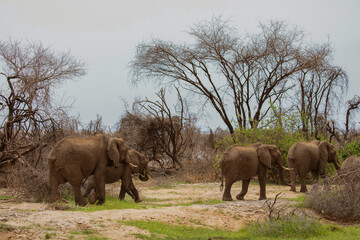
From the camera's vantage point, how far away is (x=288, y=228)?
10.7 meters

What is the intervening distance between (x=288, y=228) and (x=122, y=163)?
591 centimetres

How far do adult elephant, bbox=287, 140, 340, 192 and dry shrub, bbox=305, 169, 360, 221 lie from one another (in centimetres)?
450

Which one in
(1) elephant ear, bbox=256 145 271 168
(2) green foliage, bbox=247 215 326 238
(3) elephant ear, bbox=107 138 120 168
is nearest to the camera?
(2) green foliage, bbox=247 215 326 238

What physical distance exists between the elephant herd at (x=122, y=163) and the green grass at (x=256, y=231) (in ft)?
10.1

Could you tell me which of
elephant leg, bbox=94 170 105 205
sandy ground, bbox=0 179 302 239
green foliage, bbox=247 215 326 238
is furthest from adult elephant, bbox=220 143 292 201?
green foliage, bbox=247 215 326 238

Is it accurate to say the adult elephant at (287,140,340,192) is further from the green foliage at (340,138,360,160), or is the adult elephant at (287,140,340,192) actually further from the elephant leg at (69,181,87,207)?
the elephant leg at (69,181,87,207)

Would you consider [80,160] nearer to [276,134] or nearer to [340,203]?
[340,203]

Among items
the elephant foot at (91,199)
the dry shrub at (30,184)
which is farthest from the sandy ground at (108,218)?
the elephant foot at (91,199)

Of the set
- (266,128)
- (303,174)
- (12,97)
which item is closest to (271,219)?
(303,174)

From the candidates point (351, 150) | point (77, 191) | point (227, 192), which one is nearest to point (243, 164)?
point (227, 192)

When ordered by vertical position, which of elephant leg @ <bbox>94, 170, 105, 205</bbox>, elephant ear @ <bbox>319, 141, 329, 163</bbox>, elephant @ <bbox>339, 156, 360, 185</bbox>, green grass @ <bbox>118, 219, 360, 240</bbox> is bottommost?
green grass @ <bbox>118, 219, 360, 240</bbox>

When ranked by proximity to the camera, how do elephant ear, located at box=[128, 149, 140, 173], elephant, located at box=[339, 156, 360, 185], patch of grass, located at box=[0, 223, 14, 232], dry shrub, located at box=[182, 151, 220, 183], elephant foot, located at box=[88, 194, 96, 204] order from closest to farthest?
patch of grass, located at box=[0, 223, 14, 232]
elephant, located at box=[339, 156, 360, 185]
elephant foot, located at box=[88, 194, 96, 204]
elephant ear, located at box=[128, 149, 140, 173]
dry shrub, located at box=[182, 151, 220, 183]

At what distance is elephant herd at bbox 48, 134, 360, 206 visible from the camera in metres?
12.9

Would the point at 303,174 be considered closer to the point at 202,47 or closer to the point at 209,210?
the point at 209,210
